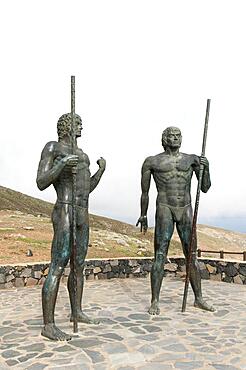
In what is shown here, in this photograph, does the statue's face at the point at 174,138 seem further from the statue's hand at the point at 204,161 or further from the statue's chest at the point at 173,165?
the statue's hand at the point at 204,161

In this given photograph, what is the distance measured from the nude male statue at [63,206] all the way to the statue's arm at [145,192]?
3.82 ft

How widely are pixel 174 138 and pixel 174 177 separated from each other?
62 cm

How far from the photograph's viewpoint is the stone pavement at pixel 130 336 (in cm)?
444

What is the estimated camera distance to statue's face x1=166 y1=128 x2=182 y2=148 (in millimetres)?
6628

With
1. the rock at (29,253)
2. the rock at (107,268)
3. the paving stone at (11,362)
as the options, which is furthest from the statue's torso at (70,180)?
the rock at (29,253)

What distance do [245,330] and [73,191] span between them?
2945 millimetres

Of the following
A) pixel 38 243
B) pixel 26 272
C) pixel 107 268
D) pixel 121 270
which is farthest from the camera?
pixel 38 243

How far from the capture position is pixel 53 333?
521cm

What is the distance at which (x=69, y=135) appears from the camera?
18.7ft

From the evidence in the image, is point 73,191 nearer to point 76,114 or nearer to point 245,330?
point 76,114

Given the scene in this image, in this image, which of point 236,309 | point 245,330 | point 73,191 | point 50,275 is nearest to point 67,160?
point 73,191

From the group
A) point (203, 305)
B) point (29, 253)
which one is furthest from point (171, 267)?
point (29, 253)

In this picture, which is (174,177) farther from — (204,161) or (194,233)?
(194,233)

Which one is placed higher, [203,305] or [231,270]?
[231,270]
